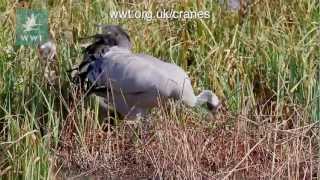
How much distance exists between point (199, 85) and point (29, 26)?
1.87 ft

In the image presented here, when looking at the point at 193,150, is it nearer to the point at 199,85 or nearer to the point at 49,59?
the point at 199,85

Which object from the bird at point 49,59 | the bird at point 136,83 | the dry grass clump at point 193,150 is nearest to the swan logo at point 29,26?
the bird at point 49,59

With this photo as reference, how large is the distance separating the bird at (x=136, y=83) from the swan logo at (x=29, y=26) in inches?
6.6

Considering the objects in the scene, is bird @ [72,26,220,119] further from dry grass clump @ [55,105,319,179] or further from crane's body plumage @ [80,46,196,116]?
dry grass clump @ [55,105,319,179]

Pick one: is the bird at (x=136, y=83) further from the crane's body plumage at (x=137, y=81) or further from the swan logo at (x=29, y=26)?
→ the swan logo at (x=29, y=26)

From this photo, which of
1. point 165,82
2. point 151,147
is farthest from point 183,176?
point 165,82

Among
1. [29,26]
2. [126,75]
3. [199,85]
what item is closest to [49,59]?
[29,26]

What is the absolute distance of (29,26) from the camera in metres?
3.44

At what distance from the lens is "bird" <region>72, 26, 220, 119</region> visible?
3445 mm

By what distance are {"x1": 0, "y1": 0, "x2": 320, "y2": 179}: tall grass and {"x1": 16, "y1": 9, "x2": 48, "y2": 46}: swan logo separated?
2cm

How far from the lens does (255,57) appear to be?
3518 millimetres

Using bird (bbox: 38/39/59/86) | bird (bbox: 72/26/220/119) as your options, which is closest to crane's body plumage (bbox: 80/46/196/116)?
bird (bbox: 72/26/220/119)

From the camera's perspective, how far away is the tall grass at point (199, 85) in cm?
324

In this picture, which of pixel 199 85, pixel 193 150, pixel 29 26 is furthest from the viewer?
pixel 199 85
